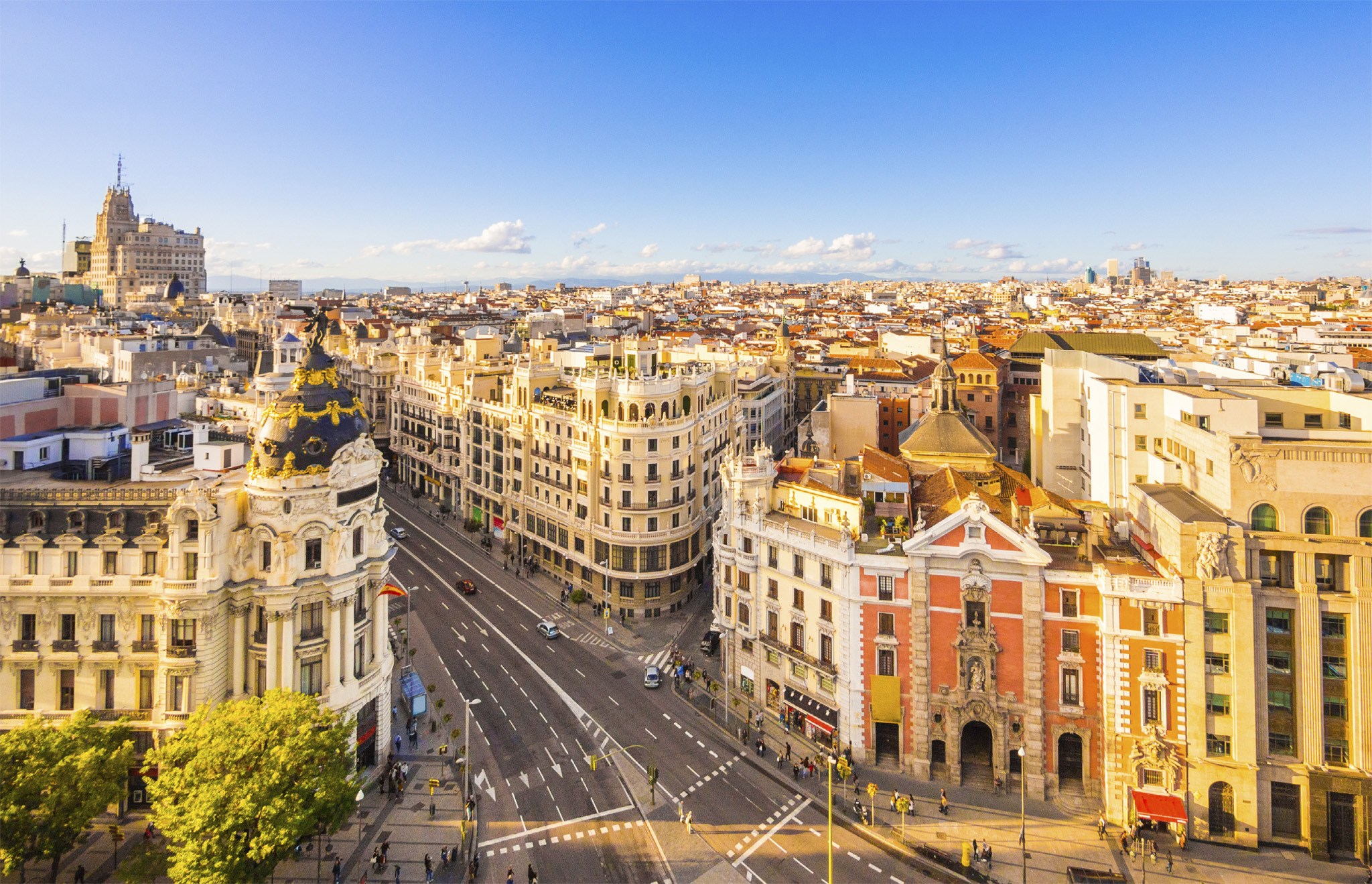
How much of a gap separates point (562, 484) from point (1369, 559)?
72054mm

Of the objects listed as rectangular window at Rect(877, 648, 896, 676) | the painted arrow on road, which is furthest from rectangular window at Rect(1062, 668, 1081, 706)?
the painted arrow on road

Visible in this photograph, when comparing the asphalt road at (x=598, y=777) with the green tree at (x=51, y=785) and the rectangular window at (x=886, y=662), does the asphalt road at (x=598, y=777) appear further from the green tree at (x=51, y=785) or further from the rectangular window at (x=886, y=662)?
the green tree at (x=51, y=785)

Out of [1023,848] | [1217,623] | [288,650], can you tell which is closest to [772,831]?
[1023,848]

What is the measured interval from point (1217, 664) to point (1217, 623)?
265 centimetres

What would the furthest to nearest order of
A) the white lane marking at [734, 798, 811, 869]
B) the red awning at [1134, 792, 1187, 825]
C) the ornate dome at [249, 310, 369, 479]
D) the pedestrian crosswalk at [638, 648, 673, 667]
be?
the pedestrian crosswalk at [638, 648, 673, 667] < the ornate dome at [249, 310, 369, 479] < the red awning at [1134, 792, 1187, 825] < the white lane marking at [734, 798, 811, 869]

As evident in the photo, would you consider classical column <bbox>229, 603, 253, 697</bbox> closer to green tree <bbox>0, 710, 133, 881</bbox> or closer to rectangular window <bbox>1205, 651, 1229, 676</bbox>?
green tree <bbox>0, 710, 133, 881</bbox>

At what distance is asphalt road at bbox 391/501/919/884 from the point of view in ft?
156

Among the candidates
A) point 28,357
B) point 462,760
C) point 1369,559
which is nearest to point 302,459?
point 462,760

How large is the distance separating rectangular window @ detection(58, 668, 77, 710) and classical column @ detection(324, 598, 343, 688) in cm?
1457

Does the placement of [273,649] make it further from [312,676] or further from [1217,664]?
[1217,664]

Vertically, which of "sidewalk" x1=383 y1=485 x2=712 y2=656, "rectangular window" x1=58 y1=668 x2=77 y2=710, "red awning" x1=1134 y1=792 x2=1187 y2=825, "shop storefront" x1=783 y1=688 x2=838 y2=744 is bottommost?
"red awning" x1=1134 y1=792 x2=1187 y2=825

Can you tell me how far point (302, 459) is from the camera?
1986 inches

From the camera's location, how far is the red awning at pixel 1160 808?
4875 cm

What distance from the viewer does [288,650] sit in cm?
4969
